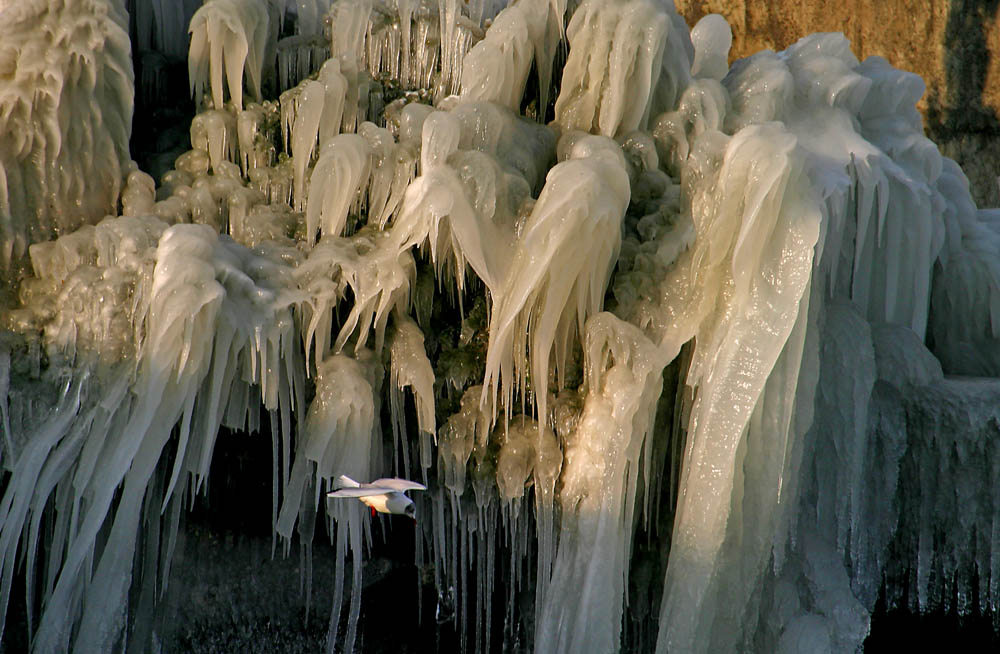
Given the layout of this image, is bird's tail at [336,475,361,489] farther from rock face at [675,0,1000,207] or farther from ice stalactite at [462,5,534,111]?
rock face at [675,0,1000,207]

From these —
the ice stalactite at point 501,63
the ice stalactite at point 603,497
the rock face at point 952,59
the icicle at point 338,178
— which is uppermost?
the rock face at point 952,59

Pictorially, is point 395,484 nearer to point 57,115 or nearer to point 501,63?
point 501,63

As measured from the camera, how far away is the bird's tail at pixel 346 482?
12.1 ft

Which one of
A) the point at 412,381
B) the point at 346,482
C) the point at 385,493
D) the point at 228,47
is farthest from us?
the point at 228,47

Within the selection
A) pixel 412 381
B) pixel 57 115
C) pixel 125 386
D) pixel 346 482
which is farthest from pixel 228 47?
pixel 346 482

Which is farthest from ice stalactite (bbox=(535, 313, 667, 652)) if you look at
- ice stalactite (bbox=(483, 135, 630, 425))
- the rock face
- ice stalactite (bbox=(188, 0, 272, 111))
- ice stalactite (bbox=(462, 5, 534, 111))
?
the rock face

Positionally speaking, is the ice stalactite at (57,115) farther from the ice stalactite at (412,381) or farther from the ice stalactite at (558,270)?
the ice stalactite at (558,270)

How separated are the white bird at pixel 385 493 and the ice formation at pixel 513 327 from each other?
250mm

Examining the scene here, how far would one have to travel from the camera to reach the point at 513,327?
4004 millimetres

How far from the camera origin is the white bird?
11.8ft

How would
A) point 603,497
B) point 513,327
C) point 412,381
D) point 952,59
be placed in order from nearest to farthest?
point 603,497
point 513,327
point 412,381
point 952,59

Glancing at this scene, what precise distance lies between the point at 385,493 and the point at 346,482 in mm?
181

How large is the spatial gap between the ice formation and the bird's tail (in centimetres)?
13

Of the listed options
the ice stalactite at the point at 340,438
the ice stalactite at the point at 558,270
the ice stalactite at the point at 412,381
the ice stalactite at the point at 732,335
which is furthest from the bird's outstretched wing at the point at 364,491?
the ice stalactite at the point at 732,335
